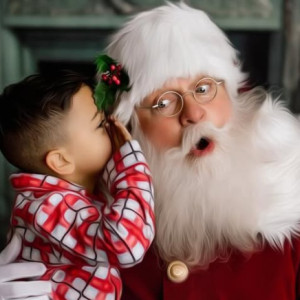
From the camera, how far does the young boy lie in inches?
29.1

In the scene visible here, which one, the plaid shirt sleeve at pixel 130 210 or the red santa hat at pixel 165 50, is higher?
the red santa hat at pixel 165 50

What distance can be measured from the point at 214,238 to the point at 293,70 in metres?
0.97

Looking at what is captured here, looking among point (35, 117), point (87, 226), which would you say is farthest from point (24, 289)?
point (35, 117)

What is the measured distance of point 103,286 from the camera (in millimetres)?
780

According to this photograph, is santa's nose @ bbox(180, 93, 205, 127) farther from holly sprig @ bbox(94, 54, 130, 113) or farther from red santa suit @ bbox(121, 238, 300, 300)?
red santa suit @ bbox(121, 238, 300, 300)

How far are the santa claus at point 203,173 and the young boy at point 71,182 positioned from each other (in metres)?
0.07

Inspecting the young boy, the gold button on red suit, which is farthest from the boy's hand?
the gold button on red suit

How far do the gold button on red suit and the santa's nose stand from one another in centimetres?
20

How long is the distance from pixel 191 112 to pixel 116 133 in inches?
4.5

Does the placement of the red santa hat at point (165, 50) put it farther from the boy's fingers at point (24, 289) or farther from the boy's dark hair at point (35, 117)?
the boy's fingers at point (24, 289)

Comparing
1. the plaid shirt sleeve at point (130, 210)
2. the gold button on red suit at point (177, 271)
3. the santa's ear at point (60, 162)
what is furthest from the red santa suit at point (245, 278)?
the santa's ear at point (60, 162)

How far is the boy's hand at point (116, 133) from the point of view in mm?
804

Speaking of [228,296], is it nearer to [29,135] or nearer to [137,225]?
[137,225]

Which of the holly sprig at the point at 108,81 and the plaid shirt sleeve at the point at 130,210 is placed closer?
the plaid shirt sleeve at the point at 130,210
